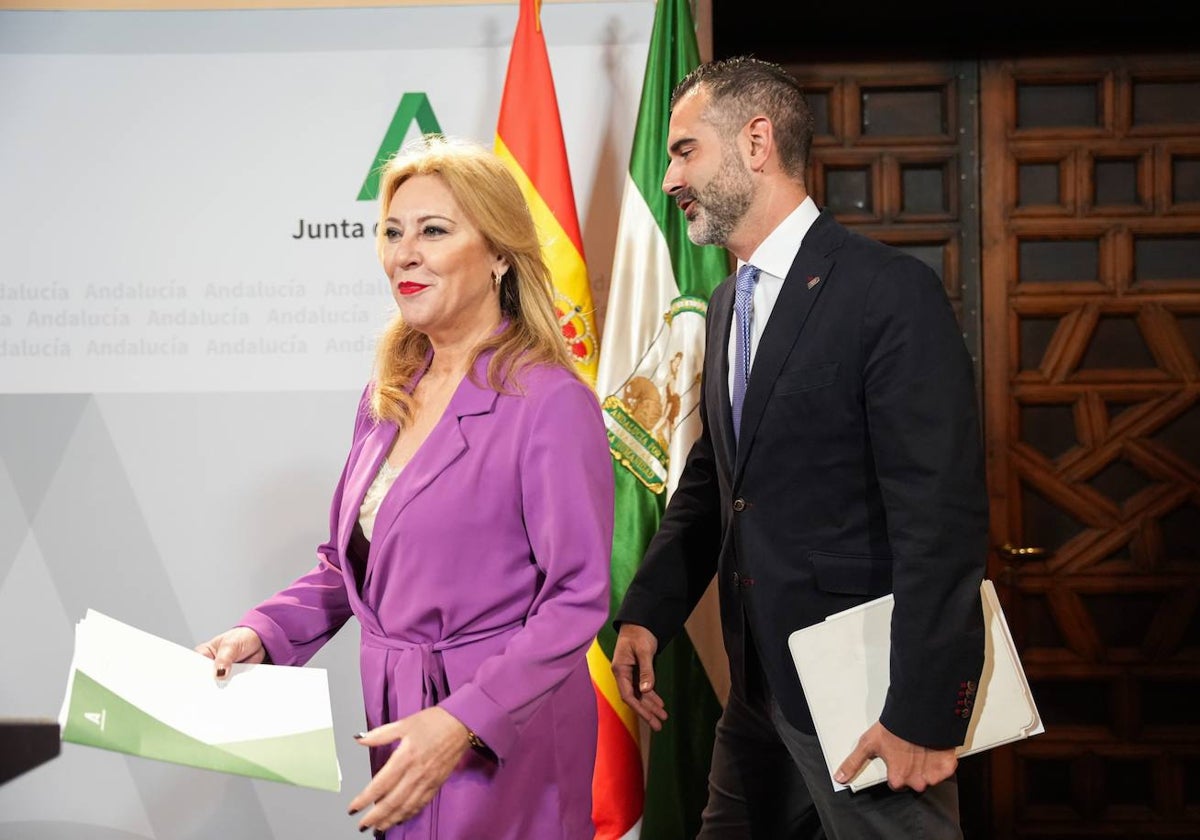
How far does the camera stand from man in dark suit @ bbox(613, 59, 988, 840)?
1.58 meters

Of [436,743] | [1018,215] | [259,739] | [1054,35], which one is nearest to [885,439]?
[436,743]

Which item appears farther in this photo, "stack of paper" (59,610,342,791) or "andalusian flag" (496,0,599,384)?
"andalusian flag" (496,0,599,384)

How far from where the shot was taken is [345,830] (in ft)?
10.8

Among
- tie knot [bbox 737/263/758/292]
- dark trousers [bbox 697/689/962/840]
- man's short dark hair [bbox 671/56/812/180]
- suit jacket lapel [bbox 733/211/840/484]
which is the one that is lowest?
dark trousers [bbox 697/689/962/840]

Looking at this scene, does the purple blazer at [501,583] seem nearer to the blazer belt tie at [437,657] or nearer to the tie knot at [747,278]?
the blazer belt tie at [437,657]

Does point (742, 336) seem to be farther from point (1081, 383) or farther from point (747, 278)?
point (1081, 383)

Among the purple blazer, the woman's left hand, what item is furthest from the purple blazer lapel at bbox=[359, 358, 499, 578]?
the woman's left hand

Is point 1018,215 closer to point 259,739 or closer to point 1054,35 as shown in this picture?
point 1054,35

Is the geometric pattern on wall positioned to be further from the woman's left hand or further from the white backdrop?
the woman's left hand

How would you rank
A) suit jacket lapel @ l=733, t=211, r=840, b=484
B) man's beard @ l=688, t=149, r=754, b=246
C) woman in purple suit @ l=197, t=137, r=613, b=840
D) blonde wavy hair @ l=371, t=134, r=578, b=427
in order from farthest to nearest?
man's beard @ l=688, t=149, r=754, b=246
suit jacket lapel @ l=733, t=211, r=840, b=484
blonde wavy hair @ l=371, t=134, r=578, b=427
woman in purple suit @ l=197, t=137, r=613, b=840

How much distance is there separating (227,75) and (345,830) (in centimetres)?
224

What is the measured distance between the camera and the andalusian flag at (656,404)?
280cm

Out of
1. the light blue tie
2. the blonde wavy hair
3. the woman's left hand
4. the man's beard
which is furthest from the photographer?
the man's beard

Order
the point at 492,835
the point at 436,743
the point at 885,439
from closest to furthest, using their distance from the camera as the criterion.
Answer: the point at 436,743 → the point at 492,835 → the point at 885,439
